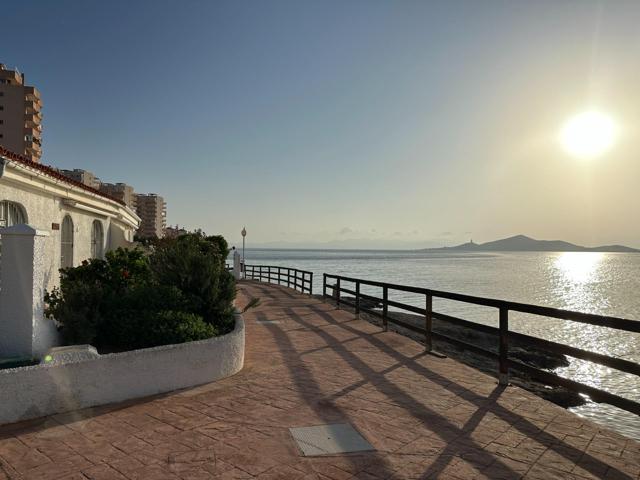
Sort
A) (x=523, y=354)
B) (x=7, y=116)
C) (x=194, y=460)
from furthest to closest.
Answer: (x=7, y=116)
(x=523, y=354)
(x=194, y=460)

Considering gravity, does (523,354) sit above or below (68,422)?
below

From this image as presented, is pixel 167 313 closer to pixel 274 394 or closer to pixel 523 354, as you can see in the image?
pixel 274 394

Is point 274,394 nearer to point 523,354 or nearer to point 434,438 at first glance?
point 434,438

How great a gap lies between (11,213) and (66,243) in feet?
9.16

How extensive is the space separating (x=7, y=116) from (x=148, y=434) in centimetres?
8014

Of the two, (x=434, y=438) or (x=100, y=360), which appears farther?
(x=100, y=360)

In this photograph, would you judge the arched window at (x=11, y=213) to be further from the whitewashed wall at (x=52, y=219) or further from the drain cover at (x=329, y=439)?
the drain cover at (x=329, y=439)

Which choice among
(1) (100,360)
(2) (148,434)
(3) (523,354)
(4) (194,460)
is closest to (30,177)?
(1) (100,360)

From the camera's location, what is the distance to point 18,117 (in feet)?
215

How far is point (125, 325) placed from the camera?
5945 mm

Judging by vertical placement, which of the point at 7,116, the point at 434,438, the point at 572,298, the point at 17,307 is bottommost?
the point at 572,298

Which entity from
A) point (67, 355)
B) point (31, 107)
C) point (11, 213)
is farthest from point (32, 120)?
point (67, 355)

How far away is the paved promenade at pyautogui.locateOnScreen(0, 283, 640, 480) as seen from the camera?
3.45m

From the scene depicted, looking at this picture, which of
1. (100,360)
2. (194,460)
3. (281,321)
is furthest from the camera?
(281,321)
